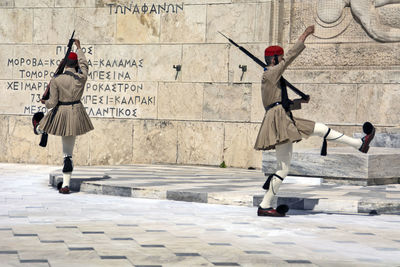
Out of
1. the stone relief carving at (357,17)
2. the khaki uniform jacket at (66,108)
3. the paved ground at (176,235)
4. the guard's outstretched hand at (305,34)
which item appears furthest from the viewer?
the stone relief carving at (357,17)

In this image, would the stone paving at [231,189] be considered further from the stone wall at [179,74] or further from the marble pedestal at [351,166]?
the stone wall at [179,74]

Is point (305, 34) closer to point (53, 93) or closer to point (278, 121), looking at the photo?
point (278, 121)

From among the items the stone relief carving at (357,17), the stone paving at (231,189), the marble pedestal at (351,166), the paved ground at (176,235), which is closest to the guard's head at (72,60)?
the stone paving at (231,189)

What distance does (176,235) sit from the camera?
7.12m

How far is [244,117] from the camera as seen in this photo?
49.6 feet

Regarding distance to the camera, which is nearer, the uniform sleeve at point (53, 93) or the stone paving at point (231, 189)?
the stone paving at point (231, 189)

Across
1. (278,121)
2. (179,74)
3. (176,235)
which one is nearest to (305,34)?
(278,121)

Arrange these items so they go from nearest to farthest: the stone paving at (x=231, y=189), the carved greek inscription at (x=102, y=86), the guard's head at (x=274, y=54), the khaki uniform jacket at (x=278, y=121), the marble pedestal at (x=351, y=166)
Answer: the khaki uniform jacket at (x=278, y=121) → the guard's head at (x=274, y=54) → the stone paving at (x=231, y=189) → the marble pedestal at (x=351, y=166) → the carved greek inscription at (x=102, y=86)

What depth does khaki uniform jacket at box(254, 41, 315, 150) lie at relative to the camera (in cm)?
840

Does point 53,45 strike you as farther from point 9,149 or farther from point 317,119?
point 317,119

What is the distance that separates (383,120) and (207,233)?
26.0ft

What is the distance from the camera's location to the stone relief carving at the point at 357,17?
14578 millimetres

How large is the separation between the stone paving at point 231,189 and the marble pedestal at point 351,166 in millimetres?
158

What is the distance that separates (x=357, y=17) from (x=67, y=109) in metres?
6.45
